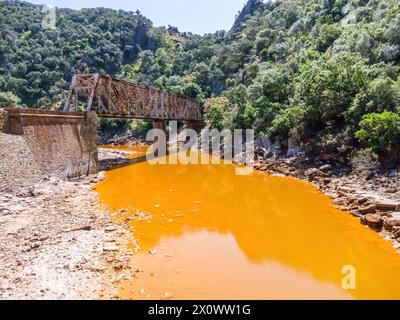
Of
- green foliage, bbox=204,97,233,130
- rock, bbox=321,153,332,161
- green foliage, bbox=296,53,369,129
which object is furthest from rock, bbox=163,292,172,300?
green foliage, bbox=204,97,233,130

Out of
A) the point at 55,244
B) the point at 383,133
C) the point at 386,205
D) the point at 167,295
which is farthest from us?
the point at 383,133

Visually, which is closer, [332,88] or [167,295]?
[167,295]

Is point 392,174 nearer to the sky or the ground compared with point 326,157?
nearer to the ground

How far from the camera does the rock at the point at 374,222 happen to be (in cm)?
→ 1555

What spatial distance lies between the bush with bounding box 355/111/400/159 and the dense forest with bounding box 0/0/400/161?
7 centimetres

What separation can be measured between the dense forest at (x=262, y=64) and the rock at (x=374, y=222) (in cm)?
773

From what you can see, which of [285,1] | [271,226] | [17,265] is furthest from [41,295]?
[285,1]

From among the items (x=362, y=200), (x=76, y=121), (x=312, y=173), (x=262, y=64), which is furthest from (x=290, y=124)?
(x=262, y=64)

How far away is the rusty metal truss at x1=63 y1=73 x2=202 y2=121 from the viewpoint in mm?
28297

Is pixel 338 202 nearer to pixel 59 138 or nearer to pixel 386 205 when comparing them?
pixel 386 205

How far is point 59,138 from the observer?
24.4 m

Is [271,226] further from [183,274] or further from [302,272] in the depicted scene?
[183,274]

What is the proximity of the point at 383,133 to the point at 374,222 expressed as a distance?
8761 millimetres
